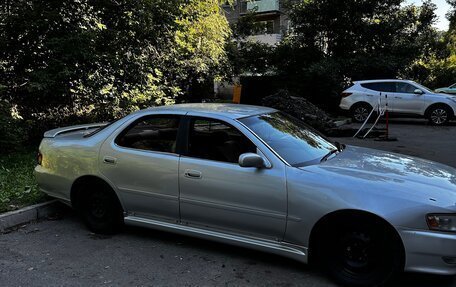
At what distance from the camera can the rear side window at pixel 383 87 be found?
1580cm

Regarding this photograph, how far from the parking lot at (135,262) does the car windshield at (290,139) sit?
1023mm

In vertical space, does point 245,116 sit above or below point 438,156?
above

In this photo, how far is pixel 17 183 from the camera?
6.52 metres

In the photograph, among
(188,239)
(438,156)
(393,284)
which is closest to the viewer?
(393,284)

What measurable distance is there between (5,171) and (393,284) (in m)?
6.14

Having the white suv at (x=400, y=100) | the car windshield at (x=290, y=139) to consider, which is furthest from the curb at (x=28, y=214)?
the white suv at (x=400, y=100)

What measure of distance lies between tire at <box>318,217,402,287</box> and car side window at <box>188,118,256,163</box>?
1.11 m

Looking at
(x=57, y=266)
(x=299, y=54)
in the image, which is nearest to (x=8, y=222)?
(x=57, y=266)

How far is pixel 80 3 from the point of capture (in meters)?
9.78

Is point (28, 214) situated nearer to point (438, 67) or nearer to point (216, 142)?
point (216, 142)

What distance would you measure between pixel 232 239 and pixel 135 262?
3.21ft

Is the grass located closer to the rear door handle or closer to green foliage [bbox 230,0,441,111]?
the rear door handle

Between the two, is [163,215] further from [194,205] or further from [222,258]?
[222,258]

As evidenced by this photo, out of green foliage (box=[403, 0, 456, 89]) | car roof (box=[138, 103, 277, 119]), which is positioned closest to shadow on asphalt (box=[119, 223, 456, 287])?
car roof (box=[138, 103, 277, 119])
